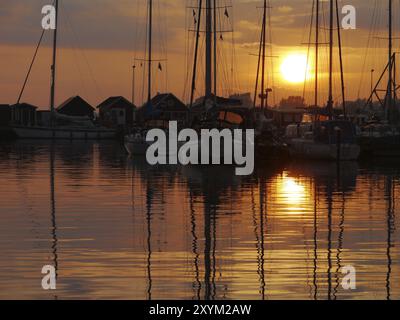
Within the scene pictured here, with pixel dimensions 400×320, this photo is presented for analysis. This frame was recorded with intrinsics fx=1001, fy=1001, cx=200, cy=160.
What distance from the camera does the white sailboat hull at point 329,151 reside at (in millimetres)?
63125

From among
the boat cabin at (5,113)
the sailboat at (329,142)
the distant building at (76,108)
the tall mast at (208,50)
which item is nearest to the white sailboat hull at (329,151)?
the sailboat at (329,142)

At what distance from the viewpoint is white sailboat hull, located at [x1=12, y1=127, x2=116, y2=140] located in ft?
401

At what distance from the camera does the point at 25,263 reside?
19406 millimetres

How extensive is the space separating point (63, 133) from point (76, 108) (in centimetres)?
2949

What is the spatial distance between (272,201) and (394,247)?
40.5ft

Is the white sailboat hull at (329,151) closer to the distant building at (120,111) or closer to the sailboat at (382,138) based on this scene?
the sailboat at (382,138)

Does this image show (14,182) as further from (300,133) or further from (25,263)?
(300,133)

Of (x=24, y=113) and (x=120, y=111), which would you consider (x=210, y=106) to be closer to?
(x=120, y=111)

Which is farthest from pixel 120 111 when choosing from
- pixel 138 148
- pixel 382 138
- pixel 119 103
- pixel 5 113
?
pixel 382 138

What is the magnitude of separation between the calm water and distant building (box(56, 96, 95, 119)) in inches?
4244

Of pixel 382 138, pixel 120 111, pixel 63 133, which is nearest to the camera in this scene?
pixel 382 138

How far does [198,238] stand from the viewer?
2355cm

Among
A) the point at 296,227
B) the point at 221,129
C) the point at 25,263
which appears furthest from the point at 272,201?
the point at 221,129

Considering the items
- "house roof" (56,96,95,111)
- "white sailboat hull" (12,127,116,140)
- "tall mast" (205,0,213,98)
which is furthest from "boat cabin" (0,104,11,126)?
"tall mast" (205,0,213,98)
